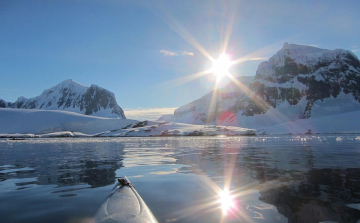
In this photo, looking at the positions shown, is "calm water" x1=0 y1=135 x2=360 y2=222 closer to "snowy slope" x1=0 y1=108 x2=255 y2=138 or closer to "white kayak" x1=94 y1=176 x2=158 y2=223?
"white kayak" x1=94 y1=176 x2=158 y2=223

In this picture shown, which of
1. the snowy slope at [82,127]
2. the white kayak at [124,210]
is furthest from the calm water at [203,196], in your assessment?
the snowy slope at [82,127]

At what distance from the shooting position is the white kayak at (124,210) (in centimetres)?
483

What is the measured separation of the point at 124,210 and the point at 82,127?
17053cm

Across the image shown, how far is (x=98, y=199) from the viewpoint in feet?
23.7

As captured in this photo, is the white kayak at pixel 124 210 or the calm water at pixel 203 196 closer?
the white kayak at pixel 124 210

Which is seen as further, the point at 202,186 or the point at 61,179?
the point at 61,179

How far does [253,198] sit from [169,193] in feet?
9.53

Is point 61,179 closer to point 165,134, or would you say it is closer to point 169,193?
point 169,193

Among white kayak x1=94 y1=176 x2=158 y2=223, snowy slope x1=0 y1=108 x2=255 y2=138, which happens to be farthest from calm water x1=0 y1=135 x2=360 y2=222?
snowy slope x1=0 y1=108 x2=255 y2=138

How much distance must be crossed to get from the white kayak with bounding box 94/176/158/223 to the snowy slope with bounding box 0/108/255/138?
122 meters

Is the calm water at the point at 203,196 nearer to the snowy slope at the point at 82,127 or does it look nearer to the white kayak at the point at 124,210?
the white kayak at the point at 124,210

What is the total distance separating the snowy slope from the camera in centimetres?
13312

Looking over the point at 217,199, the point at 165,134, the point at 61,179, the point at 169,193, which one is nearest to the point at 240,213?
the point at 217,199

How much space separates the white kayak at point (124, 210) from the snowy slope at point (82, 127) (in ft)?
400
